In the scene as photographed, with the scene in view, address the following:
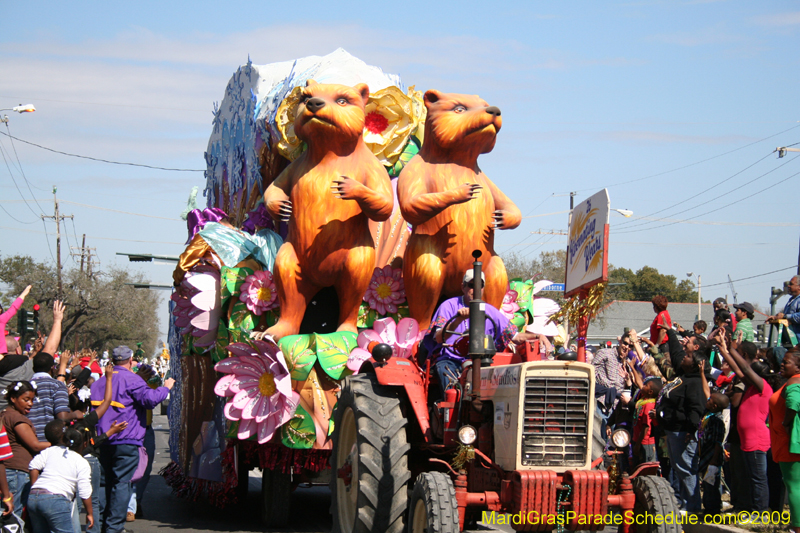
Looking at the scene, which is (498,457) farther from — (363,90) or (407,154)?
(407,154)

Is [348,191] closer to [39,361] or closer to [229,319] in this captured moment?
[229,319]

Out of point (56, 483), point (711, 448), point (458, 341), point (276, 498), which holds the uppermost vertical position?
point (458, 341)

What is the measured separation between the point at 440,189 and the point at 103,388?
11.9ft

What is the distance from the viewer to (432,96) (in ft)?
28.6

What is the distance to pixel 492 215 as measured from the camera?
8688 mm

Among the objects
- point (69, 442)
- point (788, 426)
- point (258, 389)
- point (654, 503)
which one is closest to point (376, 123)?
point (258, 389)

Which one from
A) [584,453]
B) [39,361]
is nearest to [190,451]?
[39,361]

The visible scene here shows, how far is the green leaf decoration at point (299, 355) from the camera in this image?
784 centimetres

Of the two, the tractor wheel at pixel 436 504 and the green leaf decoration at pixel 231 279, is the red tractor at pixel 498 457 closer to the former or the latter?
the tractor wheel at pixel 436 504

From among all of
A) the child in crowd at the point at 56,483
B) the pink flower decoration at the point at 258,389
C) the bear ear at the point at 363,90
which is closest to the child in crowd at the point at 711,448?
the pink flower decoration at the point at 258,389

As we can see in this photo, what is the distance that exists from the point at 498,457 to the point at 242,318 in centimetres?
370

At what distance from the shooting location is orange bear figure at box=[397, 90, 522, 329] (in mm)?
8445

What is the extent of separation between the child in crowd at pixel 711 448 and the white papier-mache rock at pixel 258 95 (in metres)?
4.58

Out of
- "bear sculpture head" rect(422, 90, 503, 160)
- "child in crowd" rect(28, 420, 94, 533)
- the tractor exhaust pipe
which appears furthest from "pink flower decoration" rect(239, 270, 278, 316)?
the tractor exhaust pipe
